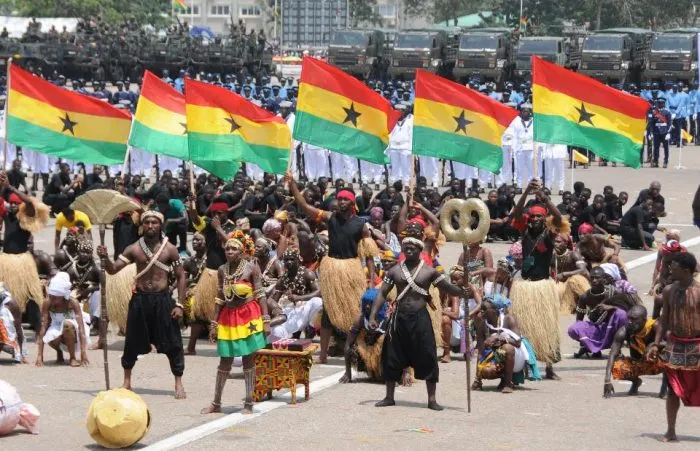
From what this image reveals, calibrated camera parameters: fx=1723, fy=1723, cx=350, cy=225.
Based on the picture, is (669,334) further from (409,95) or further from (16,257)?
(409,95)

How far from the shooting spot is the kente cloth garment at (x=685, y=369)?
11.9 meters

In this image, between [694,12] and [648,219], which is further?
[694,12]

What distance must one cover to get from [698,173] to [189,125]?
67.8 ft

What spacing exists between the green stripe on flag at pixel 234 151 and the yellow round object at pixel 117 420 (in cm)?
682

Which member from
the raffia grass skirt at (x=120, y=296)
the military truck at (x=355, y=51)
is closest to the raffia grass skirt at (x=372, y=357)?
the raffia grass skirt at (x=120, y=296)

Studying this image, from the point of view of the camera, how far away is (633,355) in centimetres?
1396

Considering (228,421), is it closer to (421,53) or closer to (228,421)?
(228,421)

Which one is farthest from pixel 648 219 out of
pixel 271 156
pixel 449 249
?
pixel 271 156

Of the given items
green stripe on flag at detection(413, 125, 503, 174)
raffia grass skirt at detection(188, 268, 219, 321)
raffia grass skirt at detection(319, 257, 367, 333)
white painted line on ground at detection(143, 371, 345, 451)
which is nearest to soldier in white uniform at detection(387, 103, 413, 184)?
green stripe on flag at detection(413, 125, 503, 174)

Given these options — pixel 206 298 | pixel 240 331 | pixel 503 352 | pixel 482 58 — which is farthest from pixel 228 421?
pixel 482 58

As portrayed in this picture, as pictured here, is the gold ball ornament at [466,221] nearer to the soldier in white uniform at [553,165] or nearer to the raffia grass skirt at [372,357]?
the raffia grass skirt at [372,357]

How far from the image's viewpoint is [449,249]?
25375 mm

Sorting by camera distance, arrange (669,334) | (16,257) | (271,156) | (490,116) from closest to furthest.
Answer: (669,334), (16,257), (490,116), (271,156)

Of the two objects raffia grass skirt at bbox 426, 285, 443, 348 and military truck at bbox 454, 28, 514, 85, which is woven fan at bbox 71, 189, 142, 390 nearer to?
raffia grass skirt at bbox 426, 285, 443, 348
